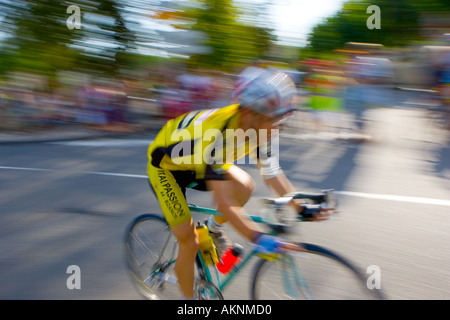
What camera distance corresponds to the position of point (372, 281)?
2254 mm

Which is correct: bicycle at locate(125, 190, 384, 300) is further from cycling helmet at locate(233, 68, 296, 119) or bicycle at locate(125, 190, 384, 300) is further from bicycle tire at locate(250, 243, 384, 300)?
cycling helmet at locate(233, 68, 296, 119)

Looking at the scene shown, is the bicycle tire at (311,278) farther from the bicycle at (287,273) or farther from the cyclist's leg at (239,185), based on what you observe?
the cyclist's leg at (239,185)

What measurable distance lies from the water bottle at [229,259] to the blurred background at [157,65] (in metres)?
6.17

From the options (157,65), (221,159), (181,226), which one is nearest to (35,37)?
(157,65)

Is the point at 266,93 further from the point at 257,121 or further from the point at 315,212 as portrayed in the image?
the point at 315,212

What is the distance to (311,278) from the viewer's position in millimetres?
2432

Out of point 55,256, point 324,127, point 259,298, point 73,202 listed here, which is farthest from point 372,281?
point 324,127

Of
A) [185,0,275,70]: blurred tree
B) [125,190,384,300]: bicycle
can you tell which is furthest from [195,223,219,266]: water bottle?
[185,0,275,70]: blurred tree

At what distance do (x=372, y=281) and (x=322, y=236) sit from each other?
2.00 metres

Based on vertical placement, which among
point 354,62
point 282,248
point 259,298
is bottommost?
Result: point 259,298

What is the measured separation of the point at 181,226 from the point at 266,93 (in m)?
1.00

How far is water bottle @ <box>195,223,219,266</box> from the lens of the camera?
2898mm

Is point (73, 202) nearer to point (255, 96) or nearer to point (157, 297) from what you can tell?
point (157, 297)

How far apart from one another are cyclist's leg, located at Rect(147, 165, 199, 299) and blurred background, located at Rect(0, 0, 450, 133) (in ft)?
20.7
